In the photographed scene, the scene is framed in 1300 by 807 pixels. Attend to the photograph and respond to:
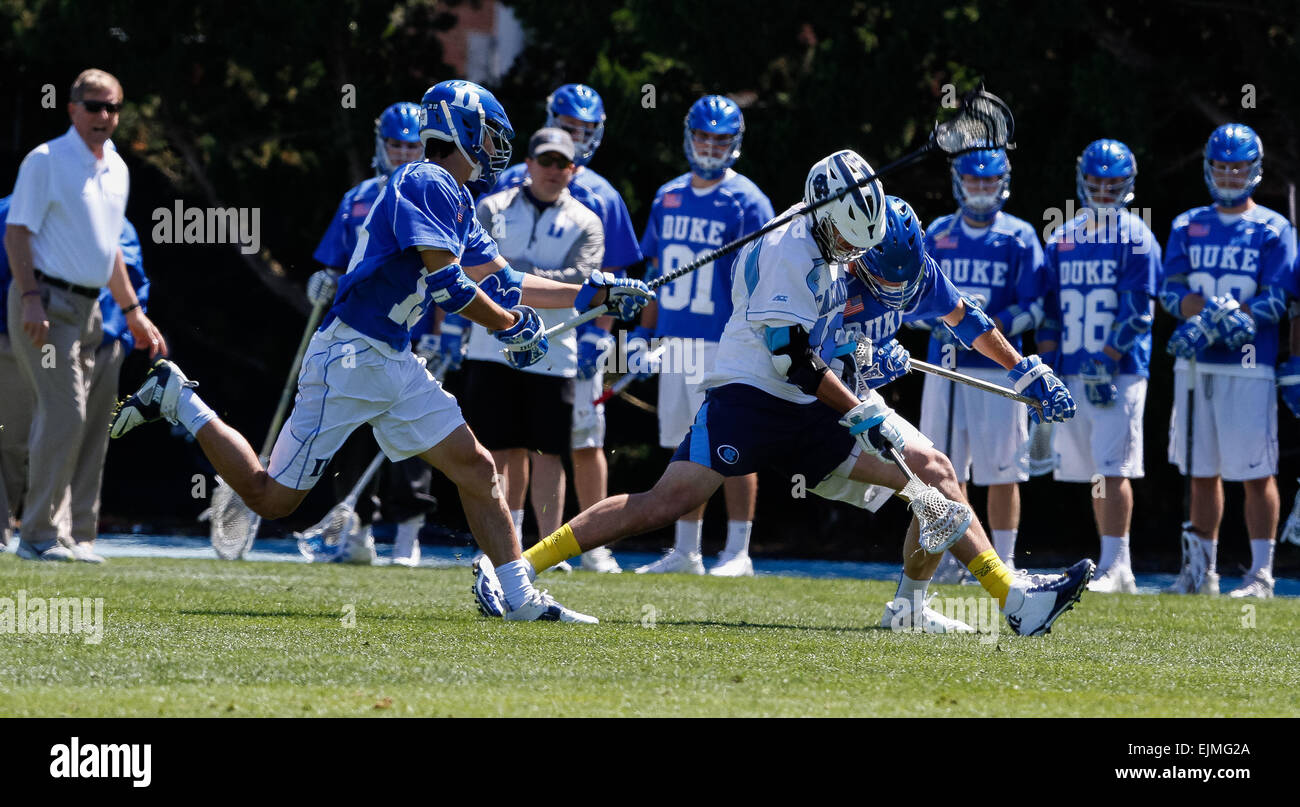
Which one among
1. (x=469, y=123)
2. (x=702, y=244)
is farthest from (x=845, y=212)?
(x=702, y=244)

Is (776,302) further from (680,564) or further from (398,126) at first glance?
(398,126)

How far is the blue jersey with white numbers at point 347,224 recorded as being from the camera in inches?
397

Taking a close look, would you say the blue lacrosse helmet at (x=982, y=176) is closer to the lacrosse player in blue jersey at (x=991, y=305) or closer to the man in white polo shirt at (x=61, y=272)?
the lacrosse player in blue jersey at (x=991, y=305)

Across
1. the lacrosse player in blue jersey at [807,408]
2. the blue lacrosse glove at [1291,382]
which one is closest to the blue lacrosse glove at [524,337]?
the lacrosse player in blue jersey at [807,408]

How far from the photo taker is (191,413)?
6703 millimetres

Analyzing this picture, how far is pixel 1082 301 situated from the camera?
32.9 ft

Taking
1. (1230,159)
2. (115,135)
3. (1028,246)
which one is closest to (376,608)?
(1028,246)

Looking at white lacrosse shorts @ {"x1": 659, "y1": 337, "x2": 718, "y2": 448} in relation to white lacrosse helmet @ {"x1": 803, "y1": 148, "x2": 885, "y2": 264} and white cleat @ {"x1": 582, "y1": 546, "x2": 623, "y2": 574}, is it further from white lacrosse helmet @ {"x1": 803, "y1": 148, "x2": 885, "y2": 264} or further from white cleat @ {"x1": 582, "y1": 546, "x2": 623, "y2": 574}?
white lacrosse helmet @ {"x1": 803, "y1": 148, "x2": 885, "y2": 264}

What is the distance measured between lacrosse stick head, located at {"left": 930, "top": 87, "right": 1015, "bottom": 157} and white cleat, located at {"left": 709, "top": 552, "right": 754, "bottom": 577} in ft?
11.4

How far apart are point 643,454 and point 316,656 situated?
6316 millimetres

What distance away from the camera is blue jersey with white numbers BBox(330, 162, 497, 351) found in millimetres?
6324

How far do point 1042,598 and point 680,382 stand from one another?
3870 millimetres

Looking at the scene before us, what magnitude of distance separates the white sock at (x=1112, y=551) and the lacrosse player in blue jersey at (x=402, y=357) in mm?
4165

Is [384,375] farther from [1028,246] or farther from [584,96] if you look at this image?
[1028,246]
